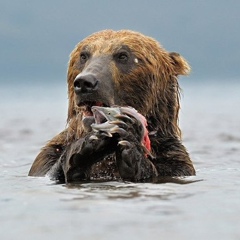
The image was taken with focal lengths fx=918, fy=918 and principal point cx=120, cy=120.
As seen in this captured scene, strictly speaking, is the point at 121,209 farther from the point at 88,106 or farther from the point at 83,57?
the point at 83,57

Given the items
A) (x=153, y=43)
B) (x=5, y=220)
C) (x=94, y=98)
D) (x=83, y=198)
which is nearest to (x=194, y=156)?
(x=153, y=43)

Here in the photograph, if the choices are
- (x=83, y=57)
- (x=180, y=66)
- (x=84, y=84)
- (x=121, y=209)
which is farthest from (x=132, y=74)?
(x=121, y=209)

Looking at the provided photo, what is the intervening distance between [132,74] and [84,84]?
0.93 meters

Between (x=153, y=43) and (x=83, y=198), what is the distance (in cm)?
269

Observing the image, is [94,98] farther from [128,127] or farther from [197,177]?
[197,177]

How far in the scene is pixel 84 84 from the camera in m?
7.58

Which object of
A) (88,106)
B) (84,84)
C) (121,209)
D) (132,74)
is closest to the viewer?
(121,209)

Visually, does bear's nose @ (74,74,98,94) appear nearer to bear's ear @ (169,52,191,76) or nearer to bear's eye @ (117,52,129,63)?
bear's eye @ (117,52,129,63)

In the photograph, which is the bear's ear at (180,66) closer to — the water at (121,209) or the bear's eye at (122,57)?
the bear's eye at (122,57)

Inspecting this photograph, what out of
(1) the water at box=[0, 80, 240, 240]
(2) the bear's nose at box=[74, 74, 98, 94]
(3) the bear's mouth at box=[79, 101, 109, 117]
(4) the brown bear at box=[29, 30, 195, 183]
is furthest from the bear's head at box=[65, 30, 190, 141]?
(1) the water at box=[0, 80, 240, 240]

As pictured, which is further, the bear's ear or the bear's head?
the bear's ear

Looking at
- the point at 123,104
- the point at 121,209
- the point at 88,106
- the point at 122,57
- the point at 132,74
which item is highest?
the point at 122,57

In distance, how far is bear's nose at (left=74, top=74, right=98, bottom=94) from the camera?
24.8ft

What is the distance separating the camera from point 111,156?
320 inches
